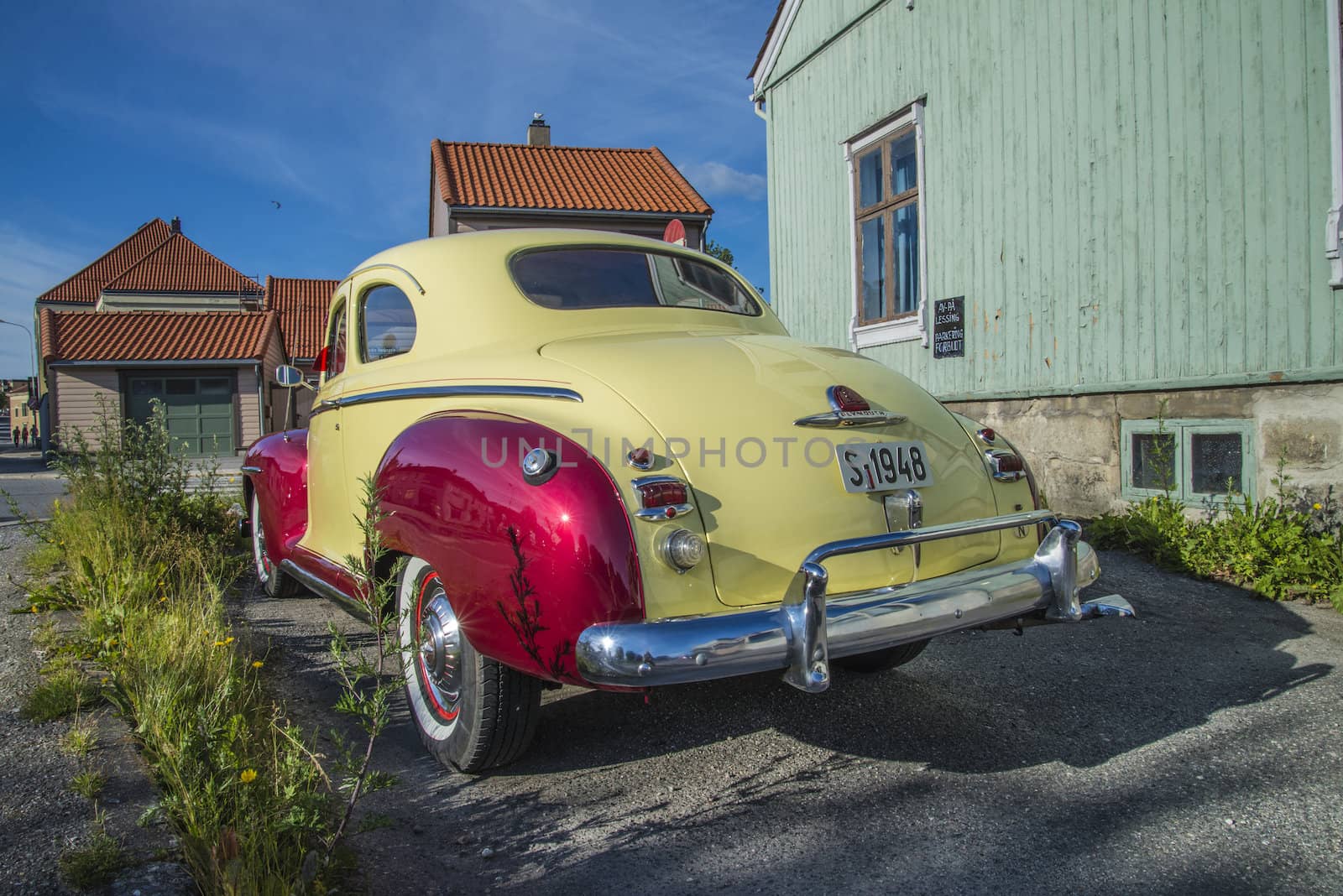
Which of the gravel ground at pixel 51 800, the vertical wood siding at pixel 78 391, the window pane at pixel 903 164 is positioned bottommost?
the gravel ground at pixel 51 800

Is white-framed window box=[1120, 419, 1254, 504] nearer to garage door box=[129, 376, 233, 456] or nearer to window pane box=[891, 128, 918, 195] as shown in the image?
window pane box=[891, 128, 918, 195]

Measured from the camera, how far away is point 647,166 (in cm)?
2095

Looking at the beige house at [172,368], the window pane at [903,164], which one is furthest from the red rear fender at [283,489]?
the beige house at [172,368]

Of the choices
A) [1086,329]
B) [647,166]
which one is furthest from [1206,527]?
[647,166]

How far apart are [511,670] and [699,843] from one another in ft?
2.25

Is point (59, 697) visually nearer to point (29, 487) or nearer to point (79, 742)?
point (79, 742)

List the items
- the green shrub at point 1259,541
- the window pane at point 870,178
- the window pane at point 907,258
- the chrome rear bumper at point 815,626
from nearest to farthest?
the chrome rear bumper at point 815,626 < the green shrub at point 1259,541 < the window pane at point 907,258 < the window pane at point 870,178

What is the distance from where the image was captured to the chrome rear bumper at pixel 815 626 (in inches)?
80.7

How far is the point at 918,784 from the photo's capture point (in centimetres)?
256

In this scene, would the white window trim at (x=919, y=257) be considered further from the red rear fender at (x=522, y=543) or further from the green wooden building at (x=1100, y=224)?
A: the red rear fender at (x=522, y=543)

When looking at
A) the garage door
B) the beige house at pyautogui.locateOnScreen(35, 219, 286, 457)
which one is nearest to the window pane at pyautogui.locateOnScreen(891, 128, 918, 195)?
the beige house at pyautogui.locateOnScreen(35, 219, 286, 457)

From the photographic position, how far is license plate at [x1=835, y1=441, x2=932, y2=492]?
2.53m

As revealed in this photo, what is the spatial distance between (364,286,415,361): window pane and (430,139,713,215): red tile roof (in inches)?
→ 547

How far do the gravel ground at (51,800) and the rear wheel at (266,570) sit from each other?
1695mm
